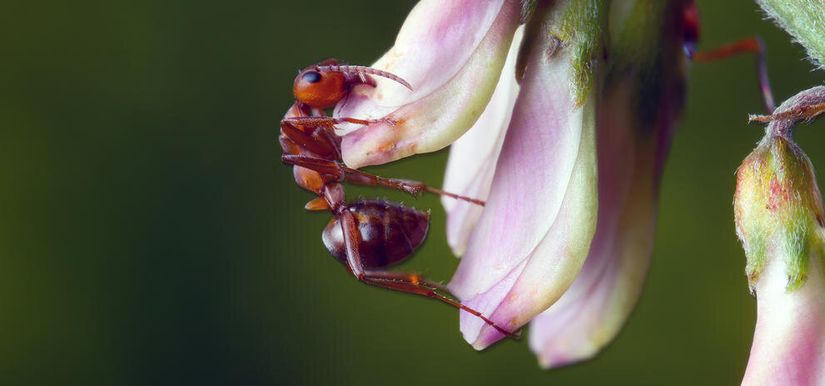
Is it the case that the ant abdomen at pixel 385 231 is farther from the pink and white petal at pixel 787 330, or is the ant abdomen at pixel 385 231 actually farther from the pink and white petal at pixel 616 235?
the pink and white petal at pixel 787 330

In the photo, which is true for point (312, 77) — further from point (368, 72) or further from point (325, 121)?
point (368, 72)

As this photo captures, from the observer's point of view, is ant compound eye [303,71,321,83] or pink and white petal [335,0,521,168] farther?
ant compound eye [303,71,321,83]

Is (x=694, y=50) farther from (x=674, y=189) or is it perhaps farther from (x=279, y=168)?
(x=279, y=168)

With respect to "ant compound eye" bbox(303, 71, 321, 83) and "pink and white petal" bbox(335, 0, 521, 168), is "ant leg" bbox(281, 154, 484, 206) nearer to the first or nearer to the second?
"ant compound eye" bbox(303, 71, 321, 83)

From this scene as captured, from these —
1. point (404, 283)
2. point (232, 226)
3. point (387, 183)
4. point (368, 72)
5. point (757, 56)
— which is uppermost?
point (368, 72)

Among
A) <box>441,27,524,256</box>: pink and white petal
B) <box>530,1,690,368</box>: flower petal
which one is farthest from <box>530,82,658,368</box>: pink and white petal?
<box>441,27,524,256</box>: pink and white petal

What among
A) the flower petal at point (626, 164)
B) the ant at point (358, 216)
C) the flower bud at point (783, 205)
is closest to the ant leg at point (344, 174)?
the ant at point (358, 216)

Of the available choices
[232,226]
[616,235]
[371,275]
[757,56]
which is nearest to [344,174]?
[371,275]
